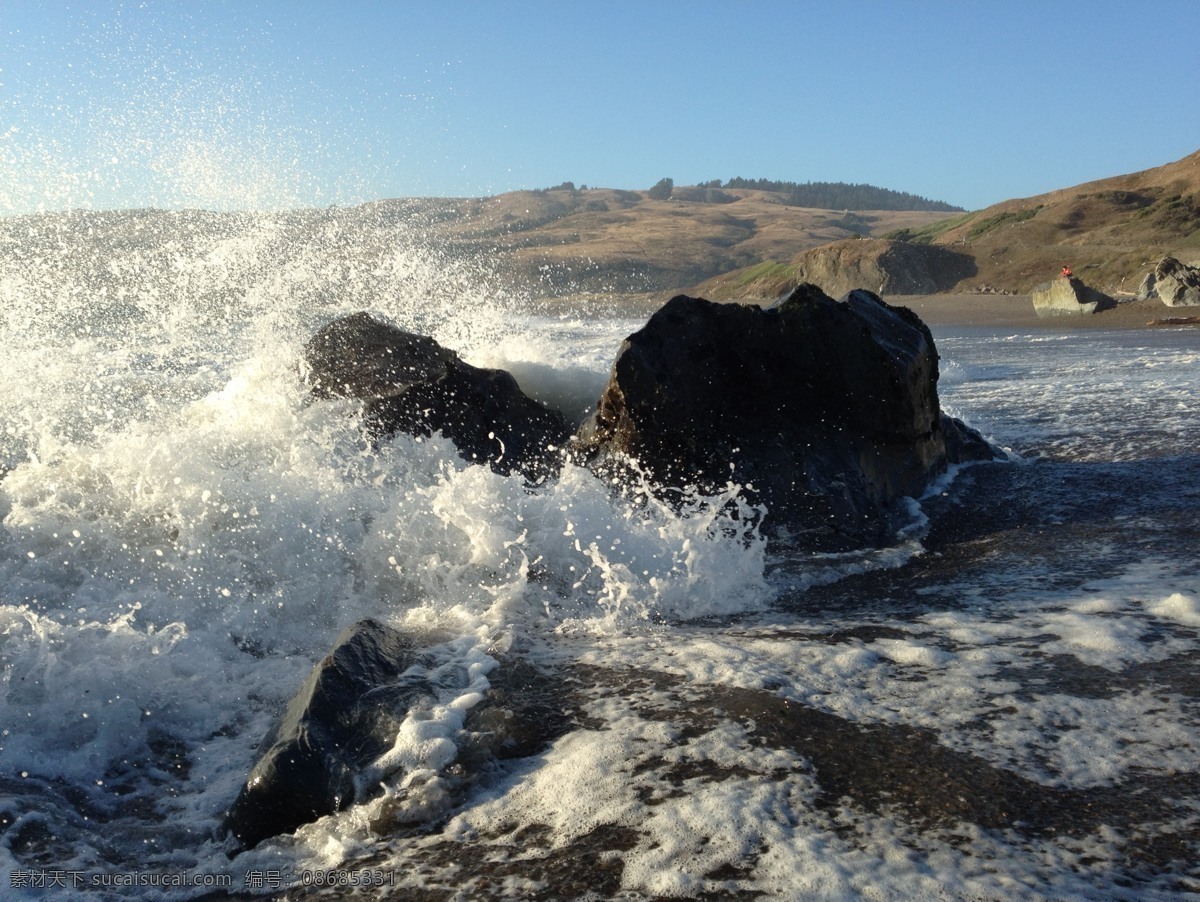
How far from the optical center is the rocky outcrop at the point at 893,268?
134 feet

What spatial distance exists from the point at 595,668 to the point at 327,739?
3.49 ft

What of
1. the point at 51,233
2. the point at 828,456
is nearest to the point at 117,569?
the point at 828,456

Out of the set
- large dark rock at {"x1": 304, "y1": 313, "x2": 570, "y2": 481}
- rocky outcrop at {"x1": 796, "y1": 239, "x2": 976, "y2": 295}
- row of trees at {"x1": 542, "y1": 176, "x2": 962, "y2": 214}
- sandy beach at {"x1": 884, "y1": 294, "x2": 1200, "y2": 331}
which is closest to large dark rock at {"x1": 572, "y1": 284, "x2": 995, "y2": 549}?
large dark rock at {"x1": 304, "y1": 313, "x2": 570, "y2": 481}

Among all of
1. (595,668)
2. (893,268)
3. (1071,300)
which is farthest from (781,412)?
(893,268)

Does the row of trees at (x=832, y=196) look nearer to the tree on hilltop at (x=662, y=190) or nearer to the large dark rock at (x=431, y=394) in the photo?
the tree on hilltop at (x=662, y=190)

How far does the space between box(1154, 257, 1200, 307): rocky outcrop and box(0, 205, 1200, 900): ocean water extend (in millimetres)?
18465

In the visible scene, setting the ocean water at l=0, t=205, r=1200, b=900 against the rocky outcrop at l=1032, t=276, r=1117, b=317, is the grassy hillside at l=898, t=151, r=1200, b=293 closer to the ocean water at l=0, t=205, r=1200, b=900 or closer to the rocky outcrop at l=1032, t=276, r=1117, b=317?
the rocky outcrop at l=1032, t=276, r=1117, b=317

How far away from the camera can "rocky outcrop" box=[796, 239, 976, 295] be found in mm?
40844

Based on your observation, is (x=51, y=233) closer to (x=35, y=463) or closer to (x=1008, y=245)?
(x=35, y=463)

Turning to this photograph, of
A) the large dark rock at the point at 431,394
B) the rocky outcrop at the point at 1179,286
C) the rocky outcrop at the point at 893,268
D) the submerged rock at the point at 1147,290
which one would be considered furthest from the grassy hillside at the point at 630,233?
the large dark rock at the point at 431,394

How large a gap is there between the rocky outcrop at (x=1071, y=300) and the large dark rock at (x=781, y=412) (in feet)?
68.5

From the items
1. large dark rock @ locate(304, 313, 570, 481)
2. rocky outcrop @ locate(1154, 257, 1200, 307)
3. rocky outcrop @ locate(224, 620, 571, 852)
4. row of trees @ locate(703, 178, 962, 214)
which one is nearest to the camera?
rocky outcrop @ locate(224, 620, 571, 852)

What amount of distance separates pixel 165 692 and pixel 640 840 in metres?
2.11

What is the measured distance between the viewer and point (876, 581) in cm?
478
